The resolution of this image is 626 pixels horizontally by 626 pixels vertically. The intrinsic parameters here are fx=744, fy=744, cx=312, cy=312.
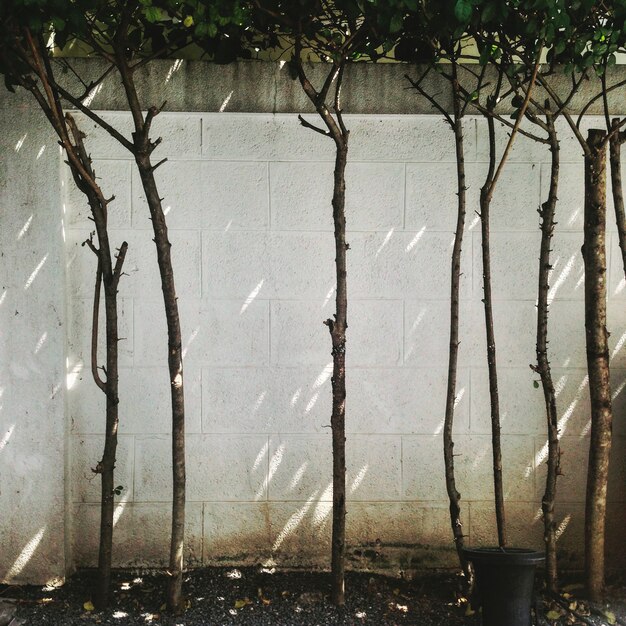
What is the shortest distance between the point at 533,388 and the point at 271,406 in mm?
1313

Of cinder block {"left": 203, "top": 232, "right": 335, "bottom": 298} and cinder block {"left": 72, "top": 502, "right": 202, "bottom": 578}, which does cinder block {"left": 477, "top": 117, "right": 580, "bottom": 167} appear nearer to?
cinder block {"left": 203, "top": 232, "right": 335, "bottom": 298}

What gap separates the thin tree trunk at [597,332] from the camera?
3.31 m

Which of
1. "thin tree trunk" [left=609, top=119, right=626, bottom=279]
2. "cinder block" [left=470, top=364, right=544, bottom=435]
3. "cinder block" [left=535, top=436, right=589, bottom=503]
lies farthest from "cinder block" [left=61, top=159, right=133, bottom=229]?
"cinder block" [left=535, top=436, right=589, bottom=503]

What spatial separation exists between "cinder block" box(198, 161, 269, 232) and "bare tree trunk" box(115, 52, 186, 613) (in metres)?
0.50

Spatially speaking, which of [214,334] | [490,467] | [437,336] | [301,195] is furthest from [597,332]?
[214,334]

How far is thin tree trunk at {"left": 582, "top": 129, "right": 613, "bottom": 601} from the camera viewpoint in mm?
3312

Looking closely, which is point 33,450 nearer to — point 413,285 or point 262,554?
point 262,554

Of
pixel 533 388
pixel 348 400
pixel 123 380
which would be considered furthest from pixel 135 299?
pixel 533 388

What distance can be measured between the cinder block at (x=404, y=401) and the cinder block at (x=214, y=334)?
0.53 metres

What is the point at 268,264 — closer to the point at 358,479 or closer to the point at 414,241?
the point at 414,241

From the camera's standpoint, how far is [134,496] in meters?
3.68

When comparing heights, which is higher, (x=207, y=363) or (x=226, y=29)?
(x=226, y=29)

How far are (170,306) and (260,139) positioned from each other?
1.03 m

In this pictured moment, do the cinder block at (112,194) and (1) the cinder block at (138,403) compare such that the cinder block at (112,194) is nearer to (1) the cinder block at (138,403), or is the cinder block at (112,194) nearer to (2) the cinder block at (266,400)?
(1) the cinder block at (138,403)
